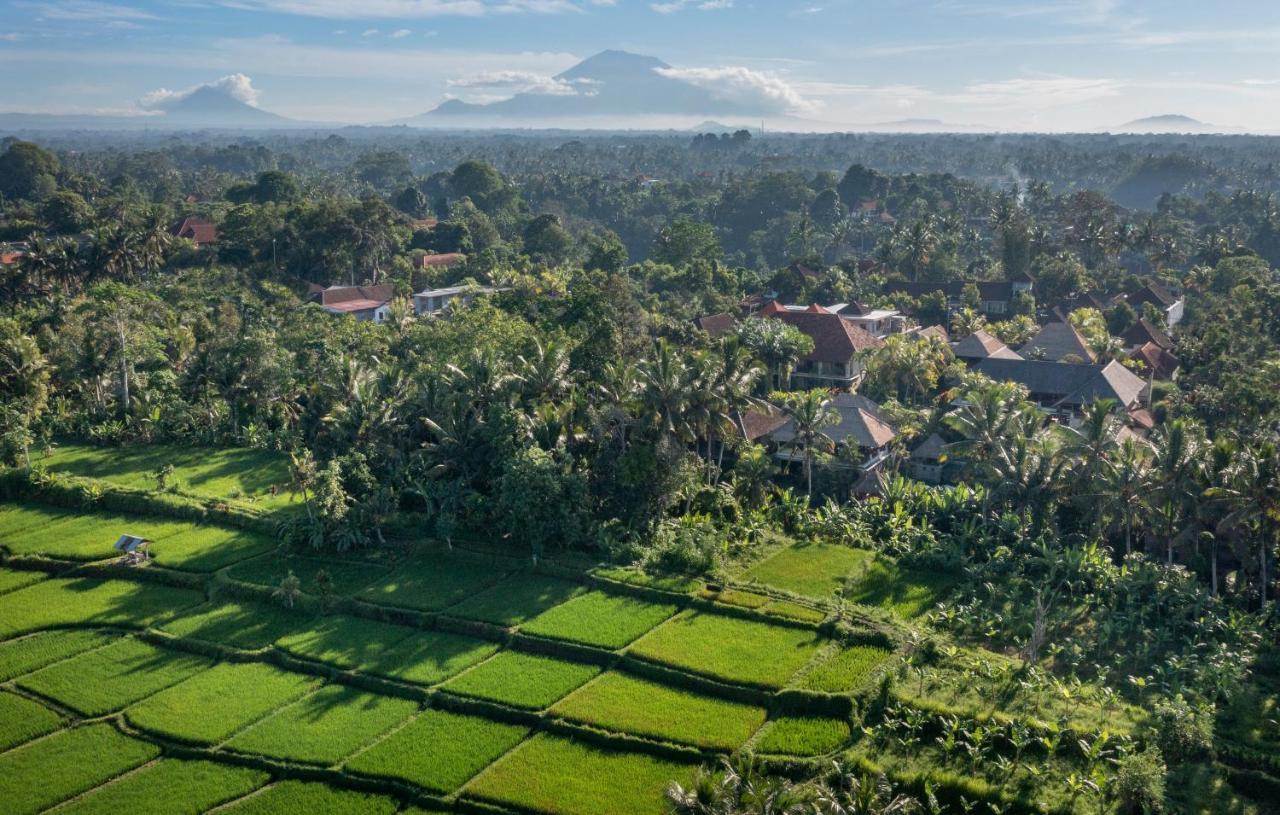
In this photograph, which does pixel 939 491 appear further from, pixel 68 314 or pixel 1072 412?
pixel 68 314

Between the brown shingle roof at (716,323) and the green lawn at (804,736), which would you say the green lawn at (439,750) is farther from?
the brown shingle roof at (716,323)

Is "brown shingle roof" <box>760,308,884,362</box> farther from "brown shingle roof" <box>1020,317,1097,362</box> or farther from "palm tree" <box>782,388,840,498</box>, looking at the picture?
"palm tree" <box>782,388,840,498</box>

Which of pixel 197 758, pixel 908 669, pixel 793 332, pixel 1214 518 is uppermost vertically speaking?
pixel 793 332

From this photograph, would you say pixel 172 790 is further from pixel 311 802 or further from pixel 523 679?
pixel 523 679

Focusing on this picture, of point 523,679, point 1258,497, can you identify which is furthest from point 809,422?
point 523,679

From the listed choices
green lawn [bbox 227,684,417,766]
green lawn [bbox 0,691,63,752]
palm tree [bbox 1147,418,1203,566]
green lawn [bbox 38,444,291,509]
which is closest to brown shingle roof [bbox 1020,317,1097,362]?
palm tree [bbox 1147,418,1203,566]

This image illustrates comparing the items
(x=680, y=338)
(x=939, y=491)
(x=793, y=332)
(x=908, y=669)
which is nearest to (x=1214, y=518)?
(x=939, y=491)
